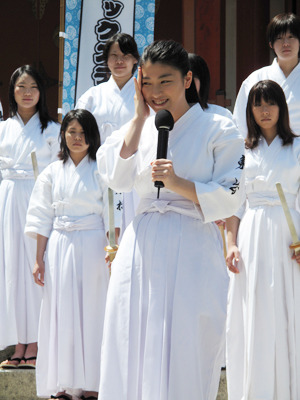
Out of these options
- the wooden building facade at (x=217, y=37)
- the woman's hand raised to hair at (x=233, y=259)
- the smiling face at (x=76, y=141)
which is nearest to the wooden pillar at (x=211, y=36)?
the wooden building facade at (x=217, y=37)

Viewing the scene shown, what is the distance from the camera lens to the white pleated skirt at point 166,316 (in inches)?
124

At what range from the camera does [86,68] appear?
6.16m

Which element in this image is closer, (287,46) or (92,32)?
(287,46)

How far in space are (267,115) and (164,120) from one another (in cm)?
183

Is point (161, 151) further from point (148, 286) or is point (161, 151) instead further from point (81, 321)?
point (81, 321)

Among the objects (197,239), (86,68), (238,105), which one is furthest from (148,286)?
(86,68)

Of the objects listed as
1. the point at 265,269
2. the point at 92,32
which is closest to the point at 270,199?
the point at 265,269

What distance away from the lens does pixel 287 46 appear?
18.3ft

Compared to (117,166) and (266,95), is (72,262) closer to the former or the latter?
(266,95)

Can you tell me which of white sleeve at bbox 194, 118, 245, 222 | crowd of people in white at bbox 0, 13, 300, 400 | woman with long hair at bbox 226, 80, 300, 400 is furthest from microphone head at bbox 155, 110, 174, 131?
woman with long hair at bbox 226, 80, 300, 400

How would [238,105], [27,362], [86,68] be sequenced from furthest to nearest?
[86,68] → [238,105] → [27,362]

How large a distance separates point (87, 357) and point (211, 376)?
5.87ft

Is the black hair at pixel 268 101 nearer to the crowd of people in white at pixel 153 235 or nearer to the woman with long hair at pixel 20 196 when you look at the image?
the crowd of people in white at pixel 153 235

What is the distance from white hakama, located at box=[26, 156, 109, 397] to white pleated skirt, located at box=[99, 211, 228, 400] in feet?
5.41
